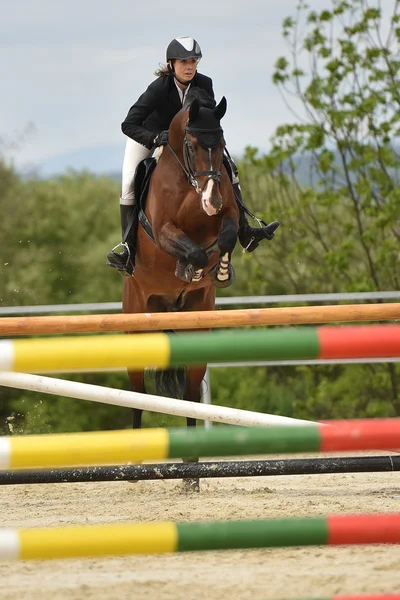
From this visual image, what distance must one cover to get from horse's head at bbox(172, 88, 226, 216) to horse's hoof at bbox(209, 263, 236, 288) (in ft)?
1.16

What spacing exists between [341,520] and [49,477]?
1.98 meters

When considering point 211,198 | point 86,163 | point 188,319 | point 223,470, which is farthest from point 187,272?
point 86,163

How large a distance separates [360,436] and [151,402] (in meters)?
2.64

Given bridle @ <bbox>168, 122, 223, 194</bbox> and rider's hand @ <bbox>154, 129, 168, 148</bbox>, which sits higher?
rider's hand @ <bbox>154, 129, 168, 148</bbox>

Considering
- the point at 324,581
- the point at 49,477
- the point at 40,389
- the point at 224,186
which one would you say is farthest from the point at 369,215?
the point at 324,581

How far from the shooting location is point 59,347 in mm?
1880

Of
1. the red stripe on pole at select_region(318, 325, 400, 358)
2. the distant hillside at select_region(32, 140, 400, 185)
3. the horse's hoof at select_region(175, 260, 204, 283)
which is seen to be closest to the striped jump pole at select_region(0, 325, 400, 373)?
the red stripe on pole at select_region(318, 325, 400, 358)

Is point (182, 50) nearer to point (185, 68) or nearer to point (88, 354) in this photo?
point (185, 68)

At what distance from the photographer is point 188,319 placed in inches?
122

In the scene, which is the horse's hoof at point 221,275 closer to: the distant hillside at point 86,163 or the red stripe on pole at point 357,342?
the red stripe on pole at point 357,342

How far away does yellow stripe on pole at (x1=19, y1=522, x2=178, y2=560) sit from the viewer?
1886mm

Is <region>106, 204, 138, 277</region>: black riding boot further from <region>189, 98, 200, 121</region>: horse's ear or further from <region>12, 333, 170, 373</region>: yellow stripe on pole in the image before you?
<region>12, 333, 170, 373</region>: yellow stripe on pole

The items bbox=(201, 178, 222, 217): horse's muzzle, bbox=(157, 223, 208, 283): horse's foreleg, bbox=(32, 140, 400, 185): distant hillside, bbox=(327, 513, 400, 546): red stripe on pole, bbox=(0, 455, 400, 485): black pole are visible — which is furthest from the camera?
bbox=(32, 140, 400, 185): distant hillside

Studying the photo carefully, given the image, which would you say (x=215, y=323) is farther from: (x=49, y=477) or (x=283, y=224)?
(x=283, y=224)
